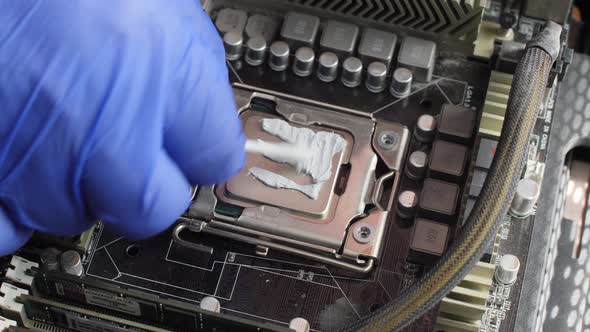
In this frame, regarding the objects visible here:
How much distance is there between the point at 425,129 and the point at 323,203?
618 mm

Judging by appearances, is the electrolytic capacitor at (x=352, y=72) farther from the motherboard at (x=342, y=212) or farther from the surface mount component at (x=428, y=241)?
the surface mount component at (x=428, y=241)

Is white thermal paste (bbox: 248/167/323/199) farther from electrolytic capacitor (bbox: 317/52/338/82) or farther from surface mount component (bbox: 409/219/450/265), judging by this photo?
electrolytic capacitor (bbox: 317/52/338/82)

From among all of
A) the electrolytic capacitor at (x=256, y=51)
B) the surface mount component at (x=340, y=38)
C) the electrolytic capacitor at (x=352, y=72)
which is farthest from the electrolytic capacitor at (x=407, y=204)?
the electrolytic capacitor at (x=256, y=51)

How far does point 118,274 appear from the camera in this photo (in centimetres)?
394

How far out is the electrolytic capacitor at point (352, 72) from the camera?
4.36 metres

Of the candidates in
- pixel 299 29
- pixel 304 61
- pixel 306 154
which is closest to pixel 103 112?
pixel 306 154

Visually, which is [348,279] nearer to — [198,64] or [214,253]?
[214,253]

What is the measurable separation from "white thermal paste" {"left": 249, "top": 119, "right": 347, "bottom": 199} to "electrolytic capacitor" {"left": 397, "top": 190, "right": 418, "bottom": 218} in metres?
0.34

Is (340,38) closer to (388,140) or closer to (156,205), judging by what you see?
(388,140)

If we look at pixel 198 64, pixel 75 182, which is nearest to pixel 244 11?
pixel 198 64

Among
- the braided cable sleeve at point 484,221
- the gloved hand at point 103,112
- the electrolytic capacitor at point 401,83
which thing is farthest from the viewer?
the electrolytic capacitor at point 401,83

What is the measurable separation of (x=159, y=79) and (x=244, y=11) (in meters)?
1.43

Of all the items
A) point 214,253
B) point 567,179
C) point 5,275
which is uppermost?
point 567,179

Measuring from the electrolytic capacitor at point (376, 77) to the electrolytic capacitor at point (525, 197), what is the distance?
2.64 ft
